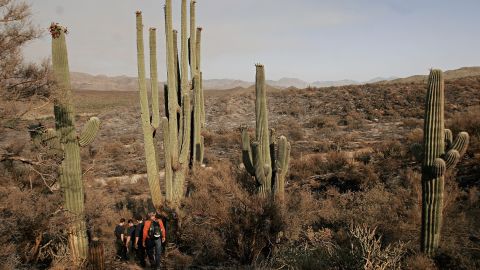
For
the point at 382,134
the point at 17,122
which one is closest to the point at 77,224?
the point at 17,122

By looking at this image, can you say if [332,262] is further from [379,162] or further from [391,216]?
[379,162]

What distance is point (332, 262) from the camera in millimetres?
6797

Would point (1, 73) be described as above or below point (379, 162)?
above

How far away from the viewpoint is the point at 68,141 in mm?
7203

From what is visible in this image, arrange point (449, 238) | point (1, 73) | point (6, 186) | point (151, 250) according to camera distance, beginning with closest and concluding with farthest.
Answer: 1. point (1, 73)
2. point (449, 238)
3. point (151, 250)
4. point (6, 186)

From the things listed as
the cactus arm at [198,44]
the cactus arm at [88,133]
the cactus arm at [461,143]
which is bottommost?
the cactus arm at [461,143]

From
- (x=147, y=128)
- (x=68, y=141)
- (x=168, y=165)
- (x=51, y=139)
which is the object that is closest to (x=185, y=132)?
(x=168, y=165)

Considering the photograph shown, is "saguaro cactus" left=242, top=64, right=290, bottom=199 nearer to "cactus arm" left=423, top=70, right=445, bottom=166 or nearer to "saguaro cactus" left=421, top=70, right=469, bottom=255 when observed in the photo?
"saguaro cactus" left=421, top=70, right=469, bottom=255

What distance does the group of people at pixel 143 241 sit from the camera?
779 cm

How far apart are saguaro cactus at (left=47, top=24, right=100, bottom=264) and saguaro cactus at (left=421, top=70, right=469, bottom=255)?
6.26 m

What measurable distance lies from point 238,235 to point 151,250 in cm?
183

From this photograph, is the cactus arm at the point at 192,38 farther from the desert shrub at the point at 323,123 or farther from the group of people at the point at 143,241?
the desert shrub at the point at 323,123

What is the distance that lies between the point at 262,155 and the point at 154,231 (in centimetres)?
323

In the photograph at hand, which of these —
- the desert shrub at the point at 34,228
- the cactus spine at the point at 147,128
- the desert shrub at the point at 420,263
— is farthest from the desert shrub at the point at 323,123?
the desert shrub at the point at 34,228
